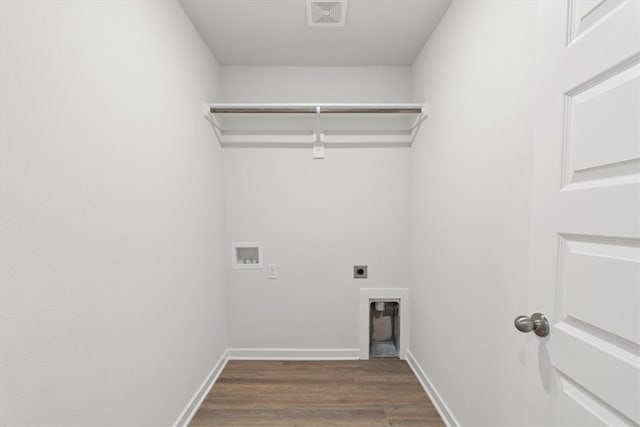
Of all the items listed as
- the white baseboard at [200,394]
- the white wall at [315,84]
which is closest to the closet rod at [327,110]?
the white wall at [315,84]

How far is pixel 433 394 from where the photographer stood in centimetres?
189

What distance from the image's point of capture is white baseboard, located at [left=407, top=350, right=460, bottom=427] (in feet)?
5.42

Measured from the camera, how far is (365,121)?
236cm

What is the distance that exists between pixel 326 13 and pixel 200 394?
2.66 m

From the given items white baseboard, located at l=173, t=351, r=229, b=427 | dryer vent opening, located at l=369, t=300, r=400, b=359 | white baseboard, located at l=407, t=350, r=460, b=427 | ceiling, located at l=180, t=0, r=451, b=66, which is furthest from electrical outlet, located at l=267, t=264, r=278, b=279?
ceiling, located at l=180, t=0, r=451, b=66

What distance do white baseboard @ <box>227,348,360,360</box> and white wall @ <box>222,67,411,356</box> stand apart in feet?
0.11

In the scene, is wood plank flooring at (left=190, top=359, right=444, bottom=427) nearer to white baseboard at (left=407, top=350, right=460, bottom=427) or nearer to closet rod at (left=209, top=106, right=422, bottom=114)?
A: white baseboard at (left=407, top=350, right=460, bottom=427)

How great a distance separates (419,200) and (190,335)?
1.91 metres

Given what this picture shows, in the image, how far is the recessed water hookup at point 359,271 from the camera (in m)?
2.43

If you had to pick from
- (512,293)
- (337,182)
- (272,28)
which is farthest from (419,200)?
(272,28)

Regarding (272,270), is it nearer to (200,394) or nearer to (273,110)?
(200,394)

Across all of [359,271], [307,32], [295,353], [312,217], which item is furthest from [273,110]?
[295,353]

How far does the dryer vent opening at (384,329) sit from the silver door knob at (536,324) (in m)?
1.70

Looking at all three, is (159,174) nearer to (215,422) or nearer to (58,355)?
(58,355)
